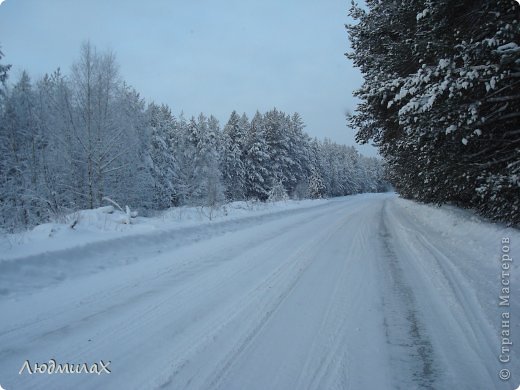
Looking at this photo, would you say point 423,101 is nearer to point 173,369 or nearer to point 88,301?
point 173,369

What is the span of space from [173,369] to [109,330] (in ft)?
4.31

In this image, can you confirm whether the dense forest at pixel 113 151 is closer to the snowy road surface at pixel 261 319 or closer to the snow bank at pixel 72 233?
the snow bank at pixel 72 233

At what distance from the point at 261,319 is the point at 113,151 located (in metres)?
17.0

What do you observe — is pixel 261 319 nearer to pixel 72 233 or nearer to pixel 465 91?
pixel 72 233

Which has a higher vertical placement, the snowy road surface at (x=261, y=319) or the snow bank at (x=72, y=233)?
the snow bank at (x=72, y=233)

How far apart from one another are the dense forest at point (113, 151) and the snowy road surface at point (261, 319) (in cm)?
699

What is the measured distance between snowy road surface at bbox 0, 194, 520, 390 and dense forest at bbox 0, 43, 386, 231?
6.99 m

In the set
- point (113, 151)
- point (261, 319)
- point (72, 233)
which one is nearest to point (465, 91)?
point (261, 319)

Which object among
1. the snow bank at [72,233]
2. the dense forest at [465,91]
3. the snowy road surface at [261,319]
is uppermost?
the dense forest at [465,91]

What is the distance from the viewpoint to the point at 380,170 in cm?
12106

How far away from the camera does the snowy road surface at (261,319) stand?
2.83 meters

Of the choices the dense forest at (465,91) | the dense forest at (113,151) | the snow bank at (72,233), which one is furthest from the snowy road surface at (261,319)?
the dense forest at (113,151)

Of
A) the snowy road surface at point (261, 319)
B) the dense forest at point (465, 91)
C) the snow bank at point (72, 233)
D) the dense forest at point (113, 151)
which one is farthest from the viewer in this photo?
the dense forest at point (113, 151)

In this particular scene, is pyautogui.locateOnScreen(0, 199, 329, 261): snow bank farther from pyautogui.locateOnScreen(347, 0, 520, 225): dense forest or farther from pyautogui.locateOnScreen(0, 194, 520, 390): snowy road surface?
pyautogui.locateOnScreen(347, 0, 520, 225): dense forest
